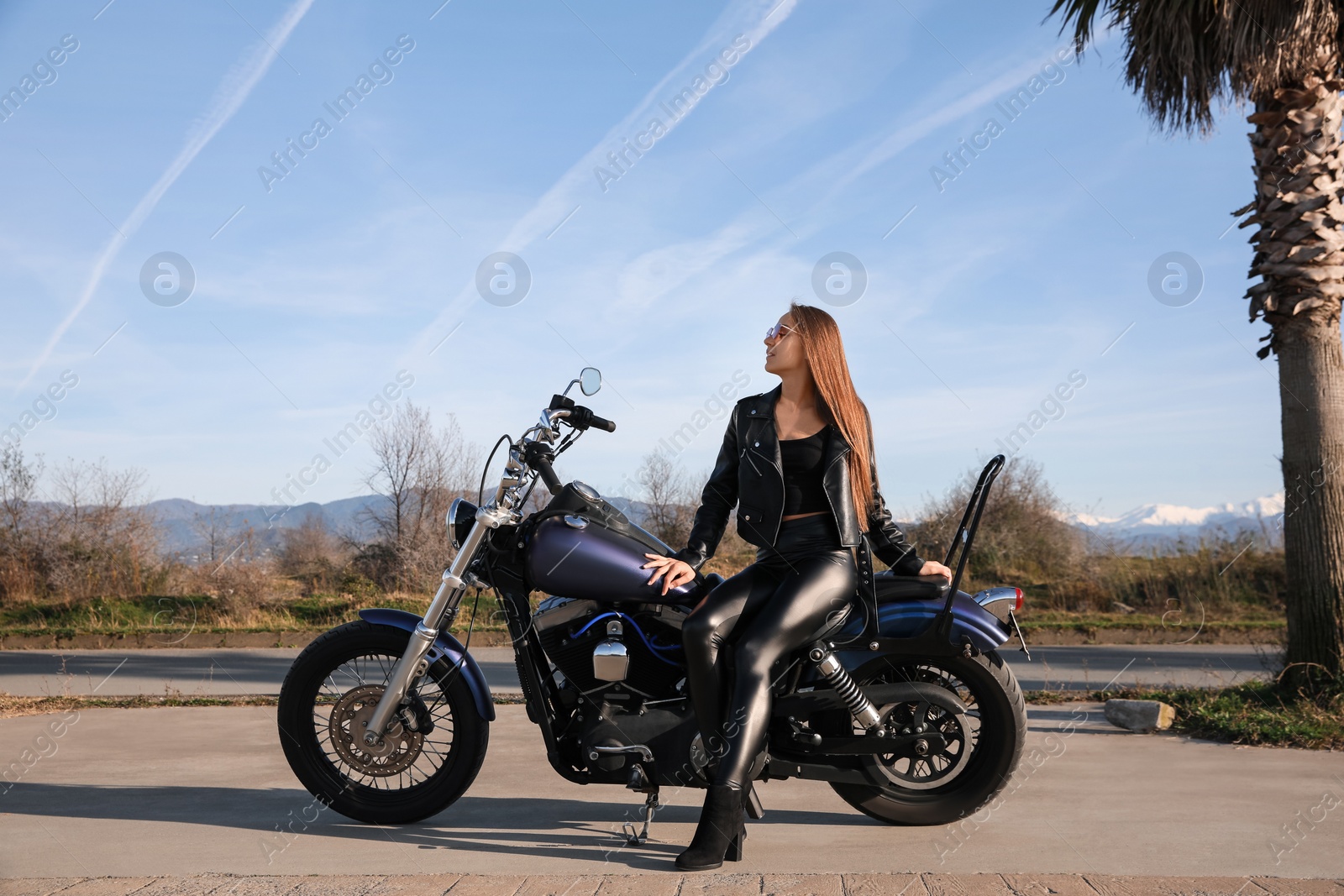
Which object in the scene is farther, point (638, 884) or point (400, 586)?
point (400, 586)

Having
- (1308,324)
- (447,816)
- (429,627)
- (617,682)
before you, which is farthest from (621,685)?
(1308,324)

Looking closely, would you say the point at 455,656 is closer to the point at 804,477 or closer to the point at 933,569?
the point at 804,477

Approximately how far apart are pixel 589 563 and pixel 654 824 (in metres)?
1.17

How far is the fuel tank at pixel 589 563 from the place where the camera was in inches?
150

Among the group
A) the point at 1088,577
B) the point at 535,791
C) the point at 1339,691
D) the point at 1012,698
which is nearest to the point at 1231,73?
the point at 1339,691

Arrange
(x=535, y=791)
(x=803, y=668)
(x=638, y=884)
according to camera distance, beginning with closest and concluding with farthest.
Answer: (x=638, y=884) → (x=803, y=668) → (x=535, y=791)

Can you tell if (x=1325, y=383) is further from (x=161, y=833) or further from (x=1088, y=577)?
(x=1088, y=577)

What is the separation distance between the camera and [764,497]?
403cm

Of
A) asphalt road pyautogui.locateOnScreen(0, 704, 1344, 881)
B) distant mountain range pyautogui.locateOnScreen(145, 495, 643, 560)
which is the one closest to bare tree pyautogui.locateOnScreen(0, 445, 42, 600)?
distant mountain range pyautogui.locateOnScreen(145, 495, 643, 560)

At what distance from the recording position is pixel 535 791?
475 centimetres

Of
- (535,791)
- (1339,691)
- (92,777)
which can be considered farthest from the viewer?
(1339,691)

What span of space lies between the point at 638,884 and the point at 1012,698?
168 centimetres

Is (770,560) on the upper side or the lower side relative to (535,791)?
upper

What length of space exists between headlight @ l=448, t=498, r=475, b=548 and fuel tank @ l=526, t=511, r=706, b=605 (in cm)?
33
